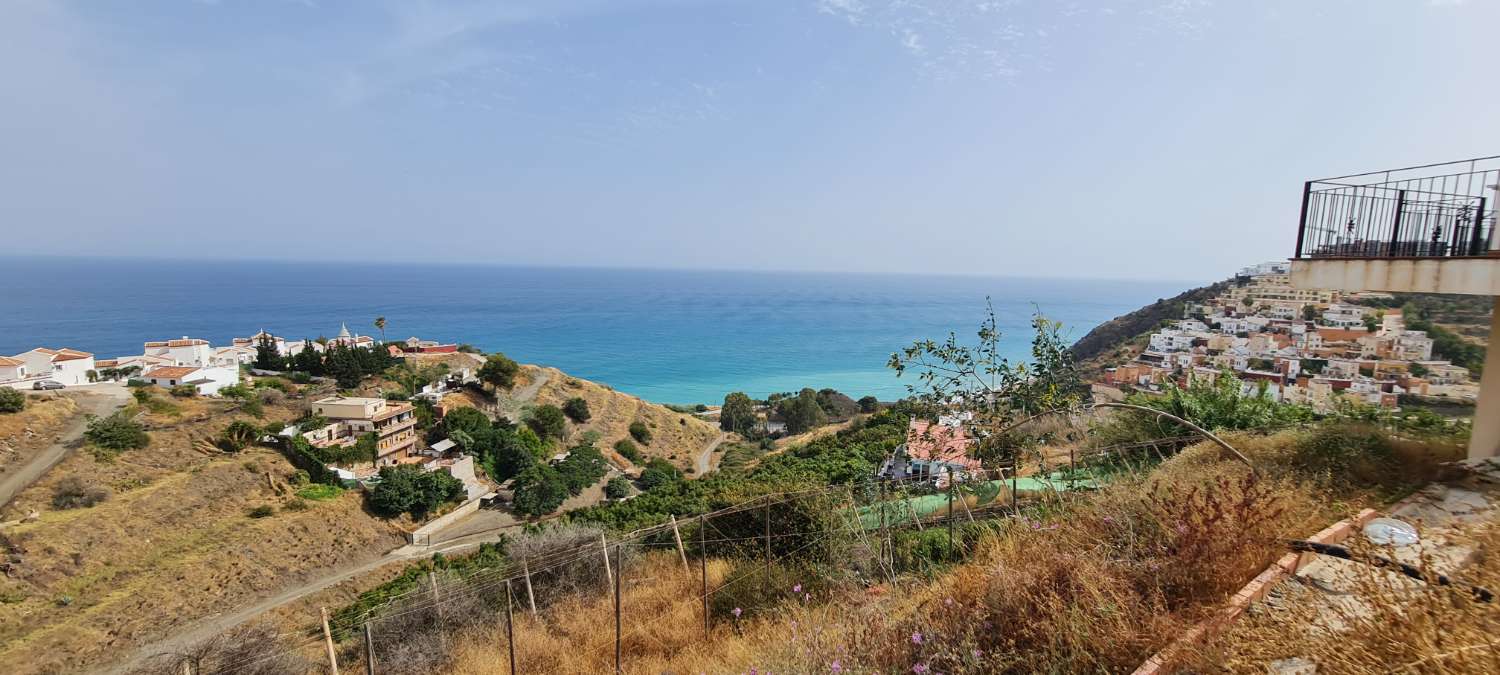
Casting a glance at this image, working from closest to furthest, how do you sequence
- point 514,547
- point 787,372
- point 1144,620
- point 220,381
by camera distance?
point 1144,620 → point 514,547 → point 220,381 → point 787,372

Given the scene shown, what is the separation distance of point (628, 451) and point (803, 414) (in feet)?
39.4

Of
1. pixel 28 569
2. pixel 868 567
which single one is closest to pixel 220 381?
pixel 28 569

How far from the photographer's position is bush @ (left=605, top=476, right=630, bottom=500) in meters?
25.8

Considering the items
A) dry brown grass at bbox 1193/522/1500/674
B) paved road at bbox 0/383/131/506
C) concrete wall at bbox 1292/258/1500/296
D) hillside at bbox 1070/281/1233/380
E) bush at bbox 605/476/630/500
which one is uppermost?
concrete wall at bbox 1292/258/1500/296

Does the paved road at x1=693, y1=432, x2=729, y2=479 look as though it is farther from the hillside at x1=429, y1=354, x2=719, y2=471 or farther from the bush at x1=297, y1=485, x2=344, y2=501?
the bush at x1=297, y1=485, x2=344, y2=501

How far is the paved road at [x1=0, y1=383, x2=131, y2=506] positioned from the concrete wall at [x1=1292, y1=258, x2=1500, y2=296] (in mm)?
29824

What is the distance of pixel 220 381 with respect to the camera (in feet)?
103

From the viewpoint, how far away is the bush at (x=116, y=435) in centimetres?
2147

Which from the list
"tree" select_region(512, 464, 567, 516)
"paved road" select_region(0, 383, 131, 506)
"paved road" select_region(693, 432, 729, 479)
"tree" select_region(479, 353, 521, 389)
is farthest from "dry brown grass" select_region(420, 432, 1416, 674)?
"tree" select_region(479, 353, 521, 389)

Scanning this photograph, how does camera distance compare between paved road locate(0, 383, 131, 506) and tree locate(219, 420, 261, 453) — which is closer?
paved road locate(0, 383, 131, 506)

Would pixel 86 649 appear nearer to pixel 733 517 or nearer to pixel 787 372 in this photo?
pixel 733 517

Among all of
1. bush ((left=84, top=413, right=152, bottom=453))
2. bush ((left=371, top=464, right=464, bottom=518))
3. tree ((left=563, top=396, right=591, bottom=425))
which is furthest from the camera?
tree ((left=563, top=396, right=591, bottom=425))

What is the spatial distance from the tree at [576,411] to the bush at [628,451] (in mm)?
3417

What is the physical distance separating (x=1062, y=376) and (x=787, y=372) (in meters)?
64.2
